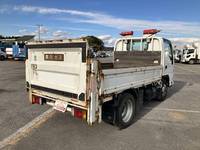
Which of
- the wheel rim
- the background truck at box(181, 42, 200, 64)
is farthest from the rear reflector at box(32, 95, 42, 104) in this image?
the background truck at box(181, 42, 200, 64)

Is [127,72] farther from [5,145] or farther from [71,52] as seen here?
[5,145]

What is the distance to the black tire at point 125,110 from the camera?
4734mm

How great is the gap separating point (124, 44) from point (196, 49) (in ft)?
99.9

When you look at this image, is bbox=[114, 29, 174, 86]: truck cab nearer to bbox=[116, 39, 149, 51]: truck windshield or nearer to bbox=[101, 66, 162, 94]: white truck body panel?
bbox=[116, 39, 149, 51]: truck windshield

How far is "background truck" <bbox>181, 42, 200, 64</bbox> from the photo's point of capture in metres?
34.4

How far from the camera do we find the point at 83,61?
4004 mm

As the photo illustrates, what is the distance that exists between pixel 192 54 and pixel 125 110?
33988 millimetres

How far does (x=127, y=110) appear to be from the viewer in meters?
5.27

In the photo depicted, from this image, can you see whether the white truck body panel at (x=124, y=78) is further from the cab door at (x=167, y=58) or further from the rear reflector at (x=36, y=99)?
the rear reflector at (x=36, y=99)

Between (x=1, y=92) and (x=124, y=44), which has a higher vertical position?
(x=124, y=44)

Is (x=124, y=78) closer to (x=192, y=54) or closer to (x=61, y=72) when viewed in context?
(x=61, y=72)

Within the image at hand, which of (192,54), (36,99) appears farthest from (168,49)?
(192,54)

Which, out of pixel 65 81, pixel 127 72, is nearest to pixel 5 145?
pixel 65 81

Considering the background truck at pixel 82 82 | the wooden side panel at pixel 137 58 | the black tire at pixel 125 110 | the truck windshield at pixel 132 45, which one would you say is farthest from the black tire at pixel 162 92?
the black tire at pixel 125 110
